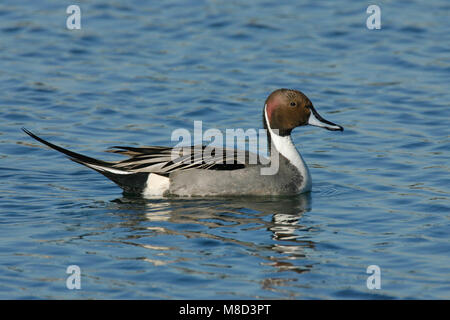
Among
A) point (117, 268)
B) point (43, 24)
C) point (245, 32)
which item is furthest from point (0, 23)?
point (117, 268)

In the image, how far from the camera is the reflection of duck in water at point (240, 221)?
27.0 ft

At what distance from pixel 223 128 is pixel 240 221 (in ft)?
12.2

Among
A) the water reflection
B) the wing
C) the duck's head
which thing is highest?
the duck's head

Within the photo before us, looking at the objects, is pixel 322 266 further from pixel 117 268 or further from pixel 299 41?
pixel 299 41

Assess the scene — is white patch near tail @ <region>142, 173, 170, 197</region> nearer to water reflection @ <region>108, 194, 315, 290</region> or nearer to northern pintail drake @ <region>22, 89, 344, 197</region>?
northern pintail drake @ <region>22, 89, 344, 197</region>

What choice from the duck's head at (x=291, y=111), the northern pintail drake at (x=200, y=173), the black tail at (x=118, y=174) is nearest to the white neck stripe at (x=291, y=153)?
the northern pintail drake at (x=200, y=173)

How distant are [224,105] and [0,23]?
5954 mm

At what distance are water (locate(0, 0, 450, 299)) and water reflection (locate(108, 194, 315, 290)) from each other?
26 millimetres

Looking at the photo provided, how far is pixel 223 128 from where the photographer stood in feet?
41.4

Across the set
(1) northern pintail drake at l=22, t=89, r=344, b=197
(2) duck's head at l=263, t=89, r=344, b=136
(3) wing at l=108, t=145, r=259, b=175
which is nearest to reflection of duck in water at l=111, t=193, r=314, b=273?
(1) northern pintail drake at l=22, t=89, r=344, b=197

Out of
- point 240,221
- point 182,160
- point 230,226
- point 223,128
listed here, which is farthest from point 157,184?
point 223,128

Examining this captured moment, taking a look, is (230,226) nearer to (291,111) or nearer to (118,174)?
(118,174)

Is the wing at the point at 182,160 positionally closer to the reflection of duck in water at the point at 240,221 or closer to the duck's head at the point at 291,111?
the reflection of duck in water at the point at 240,221

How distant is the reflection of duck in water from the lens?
8234 millimetres
